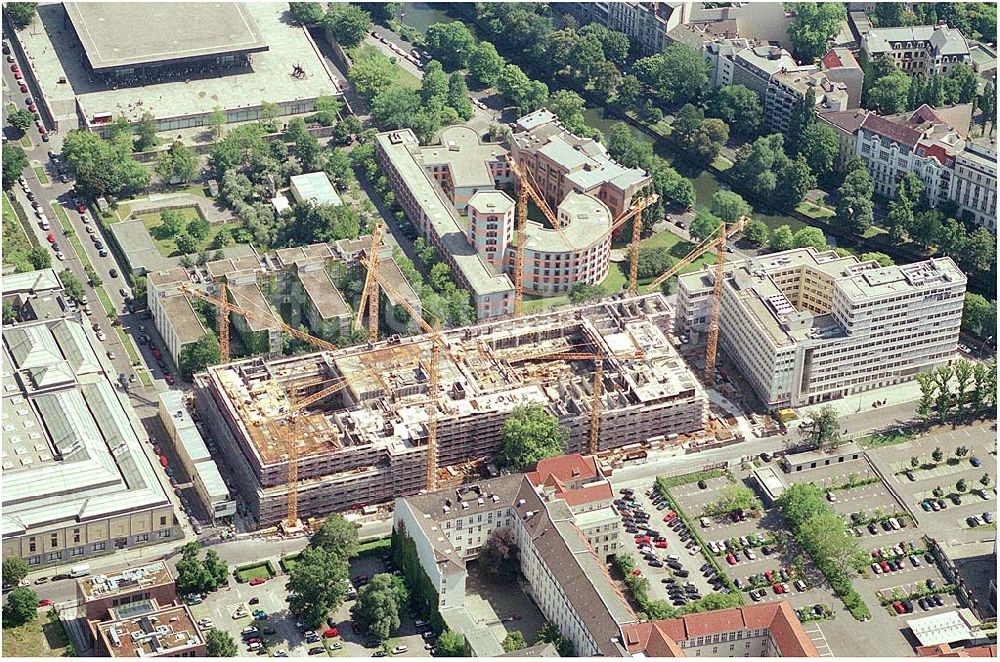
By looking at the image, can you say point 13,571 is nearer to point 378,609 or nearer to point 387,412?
point 378,609

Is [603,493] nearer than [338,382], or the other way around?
[603,493]

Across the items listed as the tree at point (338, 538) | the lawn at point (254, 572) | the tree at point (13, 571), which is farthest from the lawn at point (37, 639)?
the tree at point (338, 538)

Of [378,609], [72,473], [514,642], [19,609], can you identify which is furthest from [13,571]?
[514,642]

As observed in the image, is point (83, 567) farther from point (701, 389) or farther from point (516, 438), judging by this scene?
point (701, 389)

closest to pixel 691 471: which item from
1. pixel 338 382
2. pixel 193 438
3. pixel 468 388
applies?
pixel 468 388

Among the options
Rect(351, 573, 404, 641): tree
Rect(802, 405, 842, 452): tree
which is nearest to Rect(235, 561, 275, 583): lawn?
Rect(351, 573, 404, 641): tree
